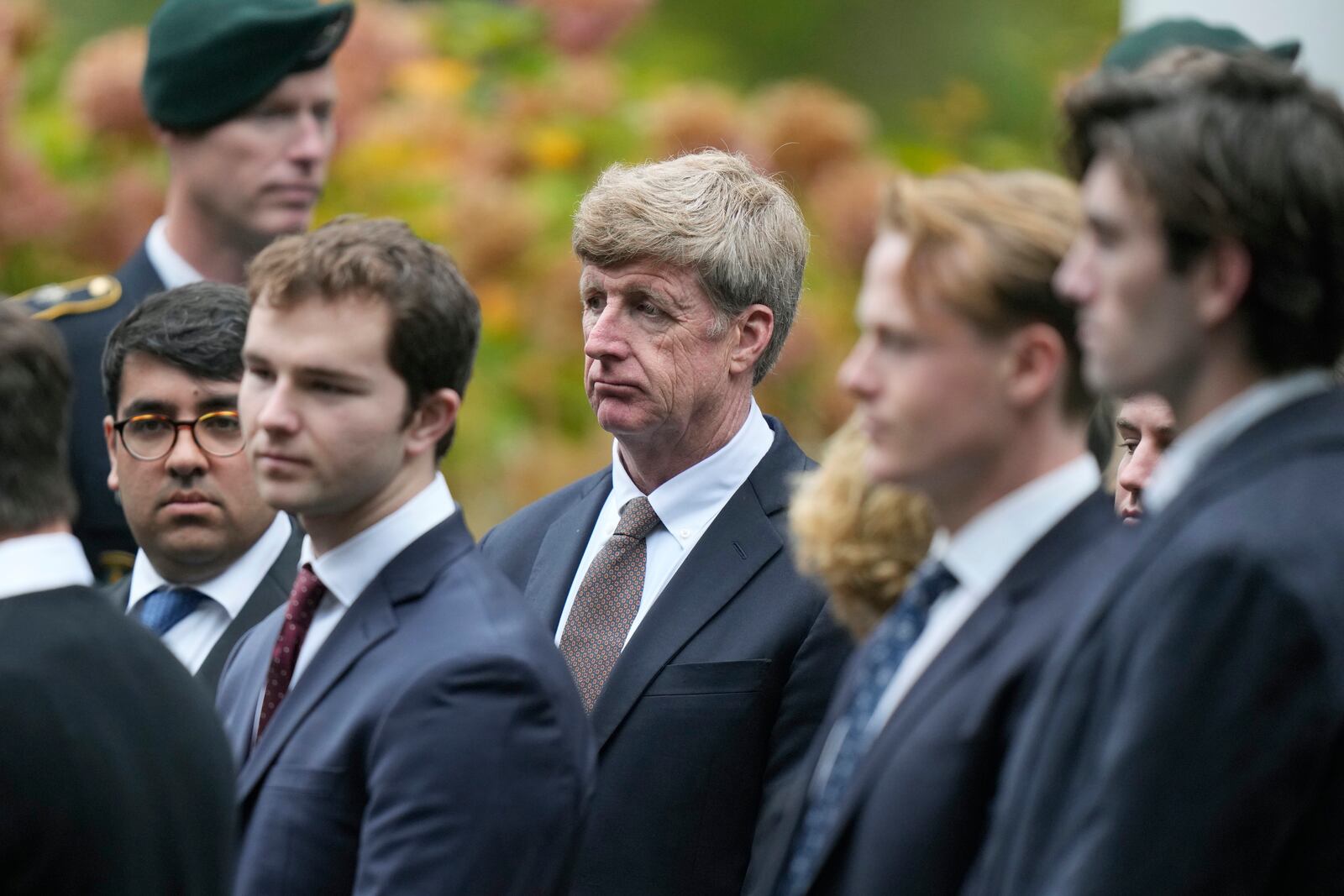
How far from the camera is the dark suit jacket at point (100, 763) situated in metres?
2.24

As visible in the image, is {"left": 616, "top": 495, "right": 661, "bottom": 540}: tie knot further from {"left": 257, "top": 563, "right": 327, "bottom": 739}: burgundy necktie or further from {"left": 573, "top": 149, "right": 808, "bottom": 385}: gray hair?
{"left": 257, "top": 563, "right": 327, "bottom": 739}: burgundy necktie

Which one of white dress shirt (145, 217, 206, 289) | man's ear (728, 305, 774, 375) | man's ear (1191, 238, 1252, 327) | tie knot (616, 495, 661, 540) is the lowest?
tie knot (616, 495, 661, 540)

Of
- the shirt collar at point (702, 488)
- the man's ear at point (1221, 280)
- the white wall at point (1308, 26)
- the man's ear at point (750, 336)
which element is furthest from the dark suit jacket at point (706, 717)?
the white wall at point (1308, 26)

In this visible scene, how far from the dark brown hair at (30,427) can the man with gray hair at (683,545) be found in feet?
4.30

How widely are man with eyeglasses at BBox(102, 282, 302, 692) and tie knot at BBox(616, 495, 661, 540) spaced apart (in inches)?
28.4

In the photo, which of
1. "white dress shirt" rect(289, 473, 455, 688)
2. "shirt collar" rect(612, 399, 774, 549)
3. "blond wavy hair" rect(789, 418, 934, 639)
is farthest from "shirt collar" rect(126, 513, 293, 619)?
"blond wavy hair" rect(789, 418, 934, 639)

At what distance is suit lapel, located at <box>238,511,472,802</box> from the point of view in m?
2.83

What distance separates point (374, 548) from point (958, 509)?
940 mm

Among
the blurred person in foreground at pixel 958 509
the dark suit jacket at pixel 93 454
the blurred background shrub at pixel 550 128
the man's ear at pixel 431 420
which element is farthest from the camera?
the blurred background shrub at pixel 550 128

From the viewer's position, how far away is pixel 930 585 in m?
2.50

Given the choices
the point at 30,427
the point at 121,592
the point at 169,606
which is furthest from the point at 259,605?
the point at 30,427

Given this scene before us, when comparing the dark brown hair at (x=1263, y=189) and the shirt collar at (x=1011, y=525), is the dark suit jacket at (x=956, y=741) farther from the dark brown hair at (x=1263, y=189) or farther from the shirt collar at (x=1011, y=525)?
the dark brown hair at (x=1263, y=189)

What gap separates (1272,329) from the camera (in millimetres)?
2205

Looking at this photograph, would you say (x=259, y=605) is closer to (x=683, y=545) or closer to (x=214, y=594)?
(x=214, y=594)
